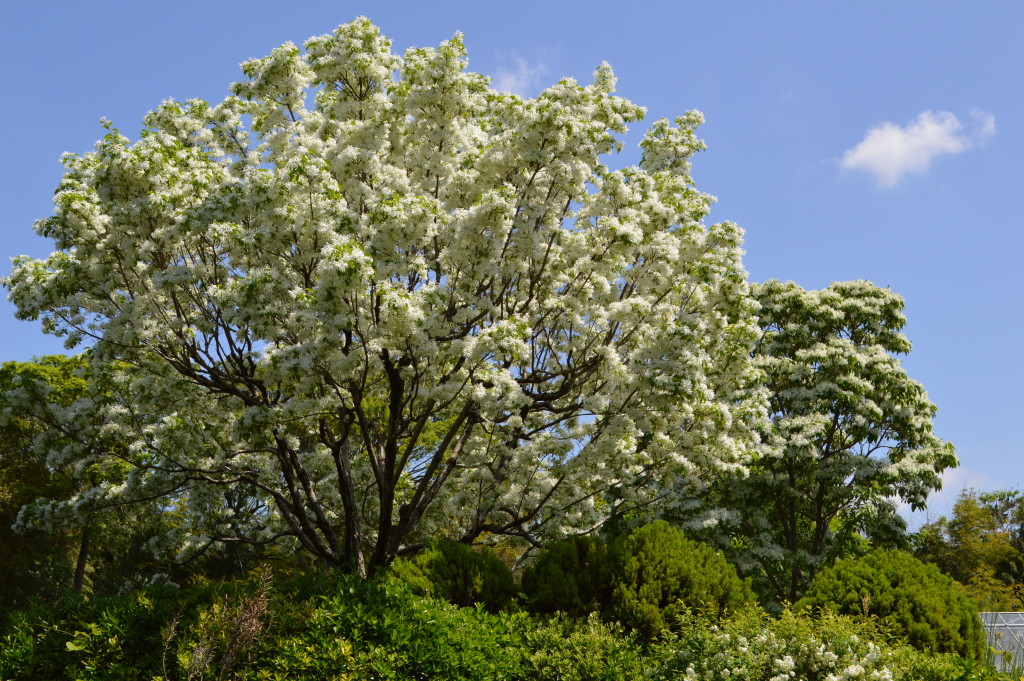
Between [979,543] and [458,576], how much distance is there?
114 ft

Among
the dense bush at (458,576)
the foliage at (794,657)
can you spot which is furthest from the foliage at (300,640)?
the dense bush at (458,576)

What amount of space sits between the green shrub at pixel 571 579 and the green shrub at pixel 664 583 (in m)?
0.22

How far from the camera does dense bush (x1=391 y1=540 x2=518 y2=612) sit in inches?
432

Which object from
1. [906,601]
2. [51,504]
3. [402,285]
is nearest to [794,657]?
[906,601]

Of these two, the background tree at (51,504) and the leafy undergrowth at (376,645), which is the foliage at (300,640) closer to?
the leafy undergrowth at (376,645)

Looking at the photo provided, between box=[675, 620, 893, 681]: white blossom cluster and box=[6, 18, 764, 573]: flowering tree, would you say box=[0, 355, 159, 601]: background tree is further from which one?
box=[675, 620, 893, 681]: white blossom cluster

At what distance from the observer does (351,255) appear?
10383 mm

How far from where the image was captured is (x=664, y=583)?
36.7ft

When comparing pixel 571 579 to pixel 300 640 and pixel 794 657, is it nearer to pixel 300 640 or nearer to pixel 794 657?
pixel 794 657

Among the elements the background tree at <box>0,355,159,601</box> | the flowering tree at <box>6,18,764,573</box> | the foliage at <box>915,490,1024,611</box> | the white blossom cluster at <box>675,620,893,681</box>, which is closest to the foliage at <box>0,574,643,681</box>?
the white blossom cluster at <box>675,620,893,681</box>

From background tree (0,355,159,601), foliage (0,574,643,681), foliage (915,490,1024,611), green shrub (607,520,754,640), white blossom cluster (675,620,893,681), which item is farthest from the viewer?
foliage (915,490,1024,611)

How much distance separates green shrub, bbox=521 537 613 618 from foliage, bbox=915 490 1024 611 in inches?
1102

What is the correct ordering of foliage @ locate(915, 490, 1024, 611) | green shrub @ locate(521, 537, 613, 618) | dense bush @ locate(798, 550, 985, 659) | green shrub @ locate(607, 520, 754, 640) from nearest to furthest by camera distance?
green shrub @ locate(607, 520, 754, 640)
dense bush @ locate(798, 550, 985, 659)
green shrub @ locate(521, 537, 613, 618)
foliage @ locate(915, 490, 1024, 611)

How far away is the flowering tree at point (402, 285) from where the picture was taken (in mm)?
11750
